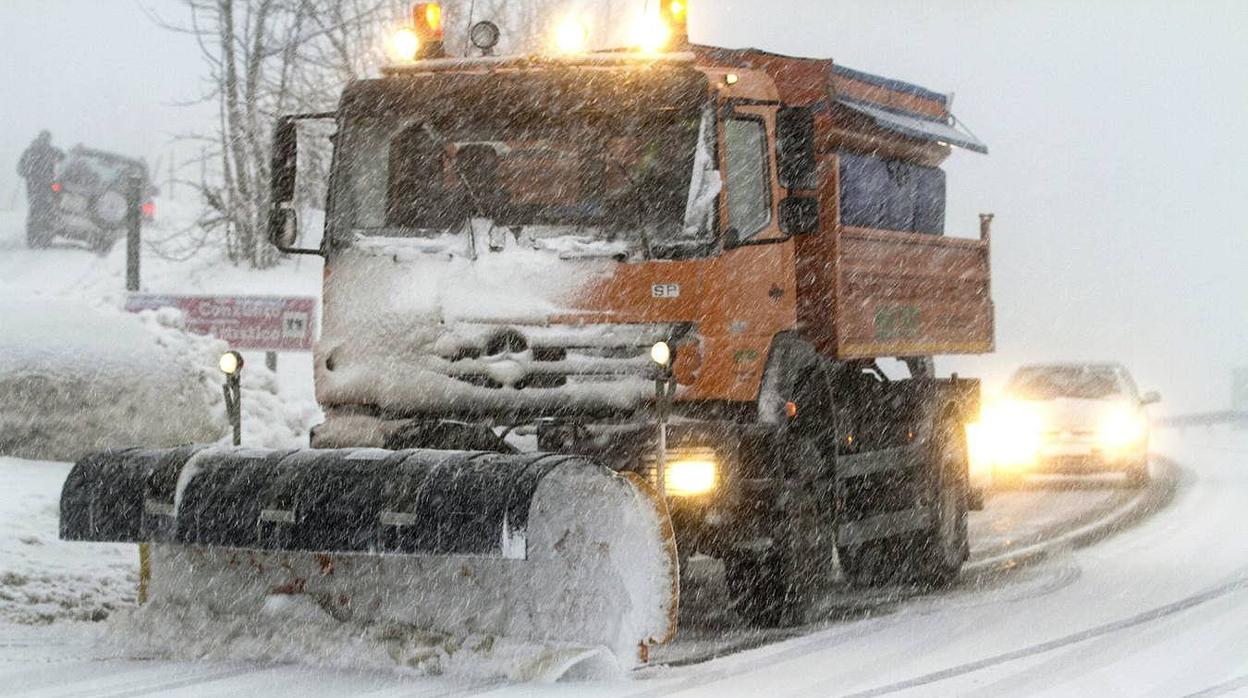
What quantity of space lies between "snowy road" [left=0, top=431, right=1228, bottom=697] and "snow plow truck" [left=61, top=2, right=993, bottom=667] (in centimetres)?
40

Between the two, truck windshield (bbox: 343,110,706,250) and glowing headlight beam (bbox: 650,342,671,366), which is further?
truck windshield (bbox: 343,110,706,250)

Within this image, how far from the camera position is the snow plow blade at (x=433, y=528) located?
8.20 m

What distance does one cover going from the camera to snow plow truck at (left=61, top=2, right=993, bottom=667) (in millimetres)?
8367

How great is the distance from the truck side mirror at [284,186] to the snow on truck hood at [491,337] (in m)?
0.83

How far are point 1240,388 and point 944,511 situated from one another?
28.0 meters

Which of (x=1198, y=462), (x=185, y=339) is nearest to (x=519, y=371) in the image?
(x=185, y=339)

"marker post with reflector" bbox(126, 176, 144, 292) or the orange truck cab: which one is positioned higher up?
"marker post with reflector" bbox(126, 176, 144, 292)

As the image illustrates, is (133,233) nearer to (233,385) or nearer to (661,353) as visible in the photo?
(233,385)

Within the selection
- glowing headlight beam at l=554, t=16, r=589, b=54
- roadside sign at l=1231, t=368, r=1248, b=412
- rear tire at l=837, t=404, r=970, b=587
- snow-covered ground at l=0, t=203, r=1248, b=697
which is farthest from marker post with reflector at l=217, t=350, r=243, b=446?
roadside sign at l=1231, t=368, r=1248, b=412

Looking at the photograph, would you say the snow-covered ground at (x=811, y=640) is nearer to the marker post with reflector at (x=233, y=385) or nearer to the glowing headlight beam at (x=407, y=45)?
the marker post with reflector at (x=233, y=385)

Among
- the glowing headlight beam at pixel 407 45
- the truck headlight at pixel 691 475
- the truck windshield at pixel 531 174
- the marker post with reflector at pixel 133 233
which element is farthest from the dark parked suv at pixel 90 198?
the truck headlight at pixel 691 475

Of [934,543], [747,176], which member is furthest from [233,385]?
[934,543]

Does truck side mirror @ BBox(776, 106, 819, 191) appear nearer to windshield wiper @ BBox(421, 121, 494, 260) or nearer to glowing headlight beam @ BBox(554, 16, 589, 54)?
glowing headlight beam @ BBox(554, 16, 589, 54)

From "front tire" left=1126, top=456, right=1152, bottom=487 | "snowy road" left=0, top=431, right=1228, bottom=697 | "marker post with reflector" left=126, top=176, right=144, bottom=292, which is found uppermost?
"marker post with reflector" left=126, top=176, right=144, bottom=292
